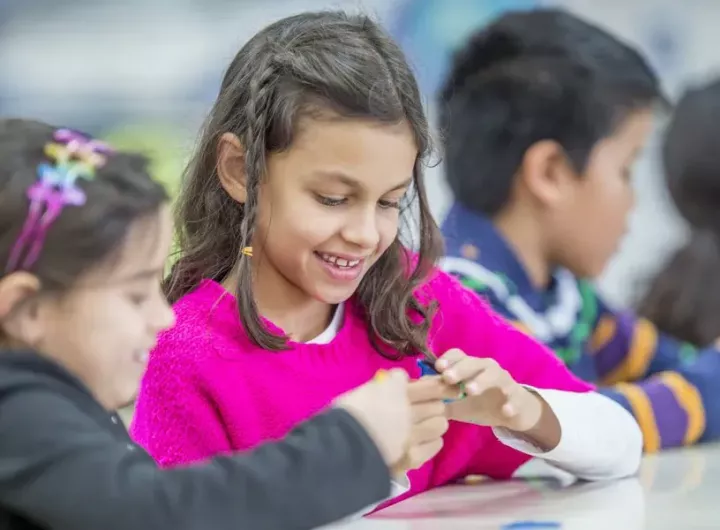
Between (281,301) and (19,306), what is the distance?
35cm

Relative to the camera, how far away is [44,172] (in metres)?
0.65

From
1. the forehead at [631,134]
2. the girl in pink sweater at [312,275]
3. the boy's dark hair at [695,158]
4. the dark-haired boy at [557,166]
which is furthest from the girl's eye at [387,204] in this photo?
the boy's dark hair at [695,158]

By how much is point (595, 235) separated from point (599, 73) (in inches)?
7.5

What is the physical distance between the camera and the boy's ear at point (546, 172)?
4.63ft

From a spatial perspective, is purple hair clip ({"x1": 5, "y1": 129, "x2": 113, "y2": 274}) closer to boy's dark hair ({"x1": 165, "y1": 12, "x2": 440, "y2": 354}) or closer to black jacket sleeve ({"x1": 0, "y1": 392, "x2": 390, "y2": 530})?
black jacket sleeve ({"x1": 0, "y1": 392, "x2": 390, "y2": 530})

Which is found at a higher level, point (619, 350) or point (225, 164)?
point (225, 164)

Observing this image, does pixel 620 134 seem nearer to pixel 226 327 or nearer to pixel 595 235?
pixel 595 235

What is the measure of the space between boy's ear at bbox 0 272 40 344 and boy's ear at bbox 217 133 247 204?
302 mm

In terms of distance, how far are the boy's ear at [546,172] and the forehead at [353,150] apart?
550mm

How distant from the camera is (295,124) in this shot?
0.88m

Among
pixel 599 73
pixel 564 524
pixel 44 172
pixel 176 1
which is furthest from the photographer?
pixel 176 1

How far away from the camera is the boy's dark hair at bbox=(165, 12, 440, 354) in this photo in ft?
2.90

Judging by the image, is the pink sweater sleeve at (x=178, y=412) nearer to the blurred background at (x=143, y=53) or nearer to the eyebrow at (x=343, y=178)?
the eyebrow at (x=343, y=178)

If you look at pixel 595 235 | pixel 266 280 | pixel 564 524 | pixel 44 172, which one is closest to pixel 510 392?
pixel 564 524
